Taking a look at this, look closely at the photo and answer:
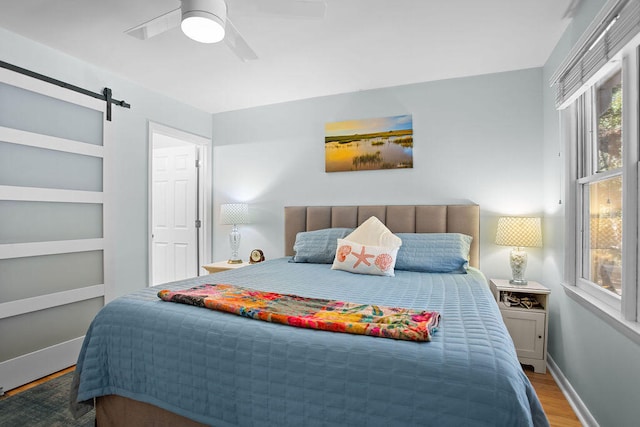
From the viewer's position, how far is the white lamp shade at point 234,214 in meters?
3.72

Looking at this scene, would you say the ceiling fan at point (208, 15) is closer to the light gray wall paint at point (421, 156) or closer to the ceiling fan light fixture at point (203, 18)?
the ceiling fan light fixture at point (203, 18)

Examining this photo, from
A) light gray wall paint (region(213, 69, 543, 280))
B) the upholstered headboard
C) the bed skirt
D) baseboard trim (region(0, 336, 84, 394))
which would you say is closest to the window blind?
light gray wall paint (region(213, 69, 543, 280))

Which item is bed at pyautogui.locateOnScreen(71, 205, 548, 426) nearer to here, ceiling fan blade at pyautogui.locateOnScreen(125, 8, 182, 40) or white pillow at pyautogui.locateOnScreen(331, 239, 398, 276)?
white pillow at pyautogui.locateOnScreen(331, 239, 398, 276)

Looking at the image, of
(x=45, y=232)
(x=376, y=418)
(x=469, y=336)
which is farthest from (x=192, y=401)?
(x=45, y=232)

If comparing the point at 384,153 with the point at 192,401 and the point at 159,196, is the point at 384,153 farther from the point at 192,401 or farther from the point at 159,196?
the point at 159,196

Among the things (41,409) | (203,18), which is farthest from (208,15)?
(41,409)

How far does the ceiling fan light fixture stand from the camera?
169 centimetres

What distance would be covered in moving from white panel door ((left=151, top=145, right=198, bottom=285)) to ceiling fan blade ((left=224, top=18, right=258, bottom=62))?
2.35 metres

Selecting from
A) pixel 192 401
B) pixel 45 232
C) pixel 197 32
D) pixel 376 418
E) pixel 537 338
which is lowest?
pixel 537 338

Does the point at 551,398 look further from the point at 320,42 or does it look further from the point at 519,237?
the point at 320,42

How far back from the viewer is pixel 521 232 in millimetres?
2670

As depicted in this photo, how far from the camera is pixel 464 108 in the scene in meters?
3.14

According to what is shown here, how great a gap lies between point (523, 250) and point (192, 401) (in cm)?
279

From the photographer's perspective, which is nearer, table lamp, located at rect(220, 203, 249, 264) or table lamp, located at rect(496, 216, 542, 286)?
table lamp, located at rect(496, 216, 542, 286)
